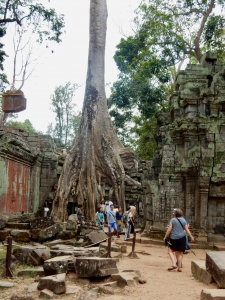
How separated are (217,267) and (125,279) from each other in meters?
1.17

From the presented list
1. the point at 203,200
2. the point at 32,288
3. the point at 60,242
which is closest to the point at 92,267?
the point at 32,288

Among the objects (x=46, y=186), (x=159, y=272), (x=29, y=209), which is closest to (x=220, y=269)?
(x=159, y=272)

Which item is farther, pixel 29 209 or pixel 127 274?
pixel 29 209

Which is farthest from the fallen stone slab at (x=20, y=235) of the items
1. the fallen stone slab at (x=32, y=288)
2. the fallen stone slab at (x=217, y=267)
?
the fallen stone slab at (x=217, y=267)

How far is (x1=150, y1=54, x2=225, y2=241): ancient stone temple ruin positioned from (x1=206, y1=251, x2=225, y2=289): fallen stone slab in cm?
449

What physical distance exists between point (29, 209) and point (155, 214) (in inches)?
225

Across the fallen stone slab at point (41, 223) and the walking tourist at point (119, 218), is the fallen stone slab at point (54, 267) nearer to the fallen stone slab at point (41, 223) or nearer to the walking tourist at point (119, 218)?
the fallen stone slab at point (41, 223)

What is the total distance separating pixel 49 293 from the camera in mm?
4223

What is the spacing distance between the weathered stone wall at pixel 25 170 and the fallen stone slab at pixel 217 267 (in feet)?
24.1

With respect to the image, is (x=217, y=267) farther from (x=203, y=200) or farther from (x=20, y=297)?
(x=203, y=200)

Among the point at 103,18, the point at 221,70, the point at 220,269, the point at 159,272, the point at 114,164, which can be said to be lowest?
the point at 159,272

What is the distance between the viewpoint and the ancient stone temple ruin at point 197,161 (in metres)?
9.48

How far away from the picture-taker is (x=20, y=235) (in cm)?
779

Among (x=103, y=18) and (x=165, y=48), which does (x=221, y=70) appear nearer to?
(x=103, y=18)
